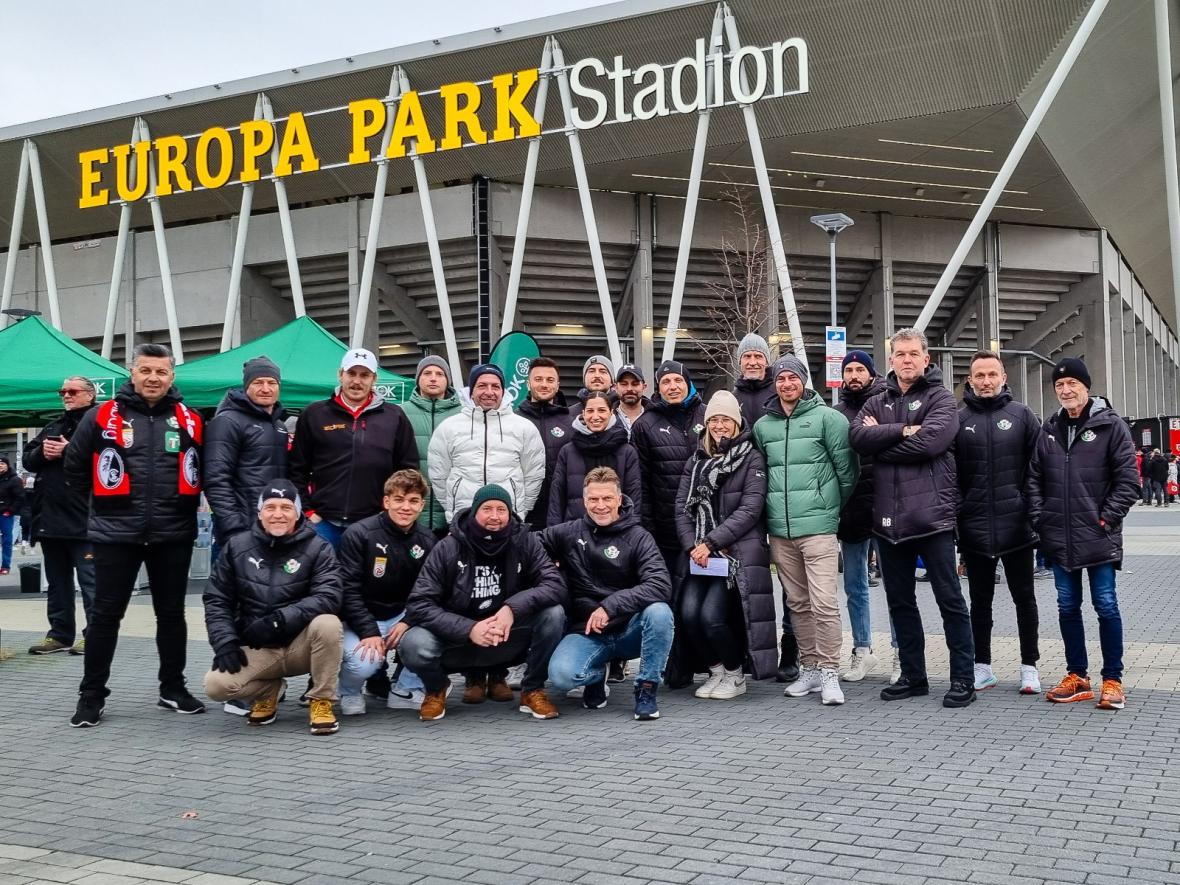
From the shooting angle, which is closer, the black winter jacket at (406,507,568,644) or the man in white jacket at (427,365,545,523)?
the black winter jacket at (406,507,568,644)

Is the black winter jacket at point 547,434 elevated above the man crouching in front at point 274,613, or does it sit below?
above

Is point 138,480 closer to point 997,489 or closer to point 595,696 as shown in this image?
point 595,696

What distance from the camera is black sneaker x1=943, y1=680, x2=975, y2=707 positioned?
6551 mm

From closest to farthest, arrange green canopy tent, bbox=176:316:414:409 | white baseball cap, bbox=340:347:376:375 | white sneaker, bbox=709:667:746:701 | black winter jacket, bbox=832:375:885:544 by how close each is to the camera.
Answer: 1. white sneaker, bbox=709:667:746:701
2. white baseball cap, bbox=340:347:376:375
3. black winter jacket, bbox=832:375:885:544
4. green canopy tent, bbox=176:316:414:409

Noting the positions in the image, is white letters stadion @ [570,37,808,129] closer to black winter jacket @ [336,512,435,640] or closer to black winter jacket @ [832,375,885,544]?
black winter jacket @ [832,375,885,544]

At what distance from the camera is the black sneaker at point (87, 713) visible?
638 cm

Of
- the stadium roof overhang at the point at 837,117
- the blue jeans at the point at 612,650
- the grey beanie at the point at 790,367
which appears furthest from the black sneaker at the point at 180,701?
the stadium roof overhang at the point at 837,117

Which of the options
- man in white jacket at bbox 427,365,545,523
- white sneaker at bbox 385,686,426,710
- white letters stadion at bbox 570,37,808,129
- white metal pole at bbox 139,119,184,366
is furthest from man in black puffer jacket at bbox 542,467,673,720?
white metal pole at bbox 139,119,184,366

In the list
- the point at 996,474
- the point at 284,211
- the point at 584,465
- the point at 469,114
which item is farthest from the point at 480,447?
the point at 284,211

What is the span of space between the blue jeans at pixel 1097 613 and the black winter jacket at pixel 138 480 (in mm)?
5184

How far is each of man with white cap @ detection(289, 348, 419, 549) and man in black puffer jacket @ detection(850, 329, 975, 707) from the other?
296 cm

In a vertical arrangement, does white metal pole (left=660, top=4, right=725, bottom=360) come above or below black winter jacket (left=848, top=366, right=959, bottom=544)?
above

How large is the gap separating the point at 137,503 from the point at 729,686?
3719 mm

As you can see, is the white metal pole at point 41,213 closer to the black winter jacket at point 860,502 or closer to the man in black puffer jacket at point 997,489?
the black winter jacket at point 860,502
